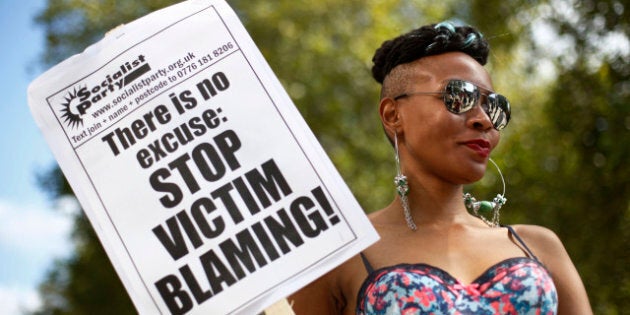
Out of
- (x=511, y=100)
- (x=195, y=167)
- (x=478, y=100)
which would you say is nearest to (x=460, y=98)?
(x=478, y=100)

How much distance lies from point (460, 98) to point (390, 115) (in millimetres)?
322

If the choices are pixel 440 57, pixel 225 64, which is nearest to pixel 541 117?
pixel 440 57

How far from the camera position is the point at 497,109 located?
3.07m

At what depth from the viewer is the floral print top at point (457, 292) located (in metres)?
2.83

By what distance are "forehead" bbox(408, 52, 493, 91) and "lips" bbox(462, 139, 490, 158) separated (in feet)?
0.67

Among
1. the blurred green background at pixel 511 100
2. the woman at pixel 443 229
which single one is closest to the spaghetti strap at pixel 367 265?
the woman at pixel 443 229

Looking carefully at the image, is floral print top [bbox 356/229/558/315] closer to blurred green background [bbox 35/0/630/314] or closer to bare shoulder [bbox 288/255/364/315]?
bare shoulder [bbox 288/255/364/315]

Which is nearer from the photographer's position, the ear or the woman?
the woman

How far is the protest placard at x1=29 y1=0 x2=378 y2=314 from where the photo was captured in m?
2.53

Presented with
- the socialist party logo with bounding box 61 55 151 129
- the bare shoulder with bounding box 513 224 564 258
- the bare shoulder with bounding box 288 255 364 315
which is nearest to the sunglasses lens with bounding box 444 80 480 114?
the bare shoulder with bounding box 513 224 564 258

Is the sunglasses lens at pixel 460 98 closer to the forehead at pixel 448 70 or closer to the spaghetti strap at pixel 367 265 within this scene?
the forehead at pixel 448 70

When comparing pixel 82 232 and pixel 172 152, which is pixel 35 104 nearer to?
pixel 172 152

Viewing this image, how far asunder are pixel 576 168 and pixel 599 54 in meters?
1.16

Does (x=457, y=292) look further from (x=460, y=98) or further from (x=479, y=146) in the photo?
(x=460, y=98)
